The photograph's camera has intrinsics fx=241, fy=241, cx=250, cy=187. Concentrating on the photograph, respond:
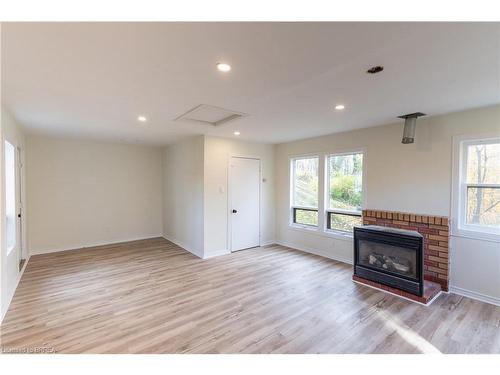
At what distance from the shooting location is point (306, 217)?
5461 mm

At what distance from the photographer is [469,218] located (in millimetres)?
3309

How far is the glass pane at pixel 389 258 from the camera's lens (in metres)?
3.23

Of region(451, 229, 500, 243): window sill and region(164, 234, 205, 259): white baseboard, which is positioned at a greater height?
region(451, 229, 500, 243): window sill

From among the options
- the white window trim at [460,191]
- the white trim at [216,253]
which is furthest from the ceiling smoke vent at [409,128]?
the white trim at [216,253]

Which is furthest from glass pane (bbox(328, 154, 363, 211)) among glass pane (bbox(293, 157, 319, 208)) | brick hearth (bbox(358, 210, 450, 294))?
brick hearth (bbox(358, 210, 450, 294))

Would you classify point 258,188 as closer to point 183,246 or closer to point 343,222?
point 343,222

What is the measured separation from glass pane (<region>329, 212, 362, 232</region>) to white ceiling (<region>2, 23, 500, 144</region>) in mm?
1947

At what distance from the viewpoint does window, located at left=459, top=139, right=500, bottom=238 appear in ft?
10.2

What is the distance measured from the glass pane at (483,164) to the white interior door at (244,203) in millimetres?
3699

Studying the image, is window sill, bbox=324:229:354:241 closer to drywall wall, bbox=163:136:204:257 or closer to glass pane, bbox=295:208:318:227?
glass pane, bbox=295:208:318:227

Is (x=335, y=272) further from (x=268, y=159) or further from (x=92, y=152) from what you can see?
(x=92, y=152)
